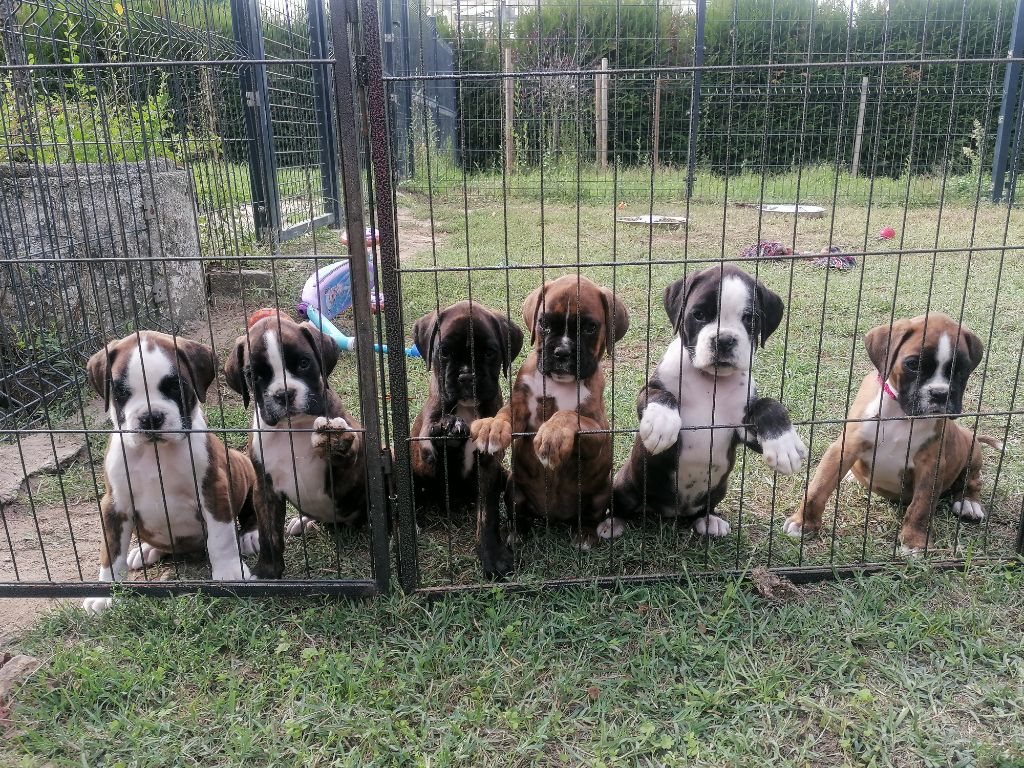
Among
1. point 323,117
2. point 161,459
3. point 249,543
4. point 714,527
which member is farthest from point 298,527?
point 323,117

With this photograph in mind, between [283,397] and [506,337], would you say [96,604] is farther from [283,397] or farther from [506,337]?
[506,337]

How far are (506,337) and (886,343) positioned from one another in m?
1.72

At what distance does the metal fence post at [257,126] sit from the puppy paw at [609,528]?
19.8 feet

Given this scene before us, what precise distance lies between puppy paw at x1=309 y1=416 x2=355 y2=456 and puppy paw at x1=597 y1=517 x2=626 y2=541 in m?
1.26

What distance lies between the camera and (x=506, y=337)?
361 centimetres

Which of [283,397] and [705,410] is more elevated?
[283,397]

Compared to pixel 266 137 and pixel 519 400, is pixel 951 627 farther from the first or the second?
pixel 266 137

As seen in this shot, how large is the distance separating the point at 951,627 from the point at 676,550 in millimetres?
1110

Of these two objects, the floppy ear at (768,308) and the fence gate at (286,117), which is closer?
the floppy ear at (768,308)

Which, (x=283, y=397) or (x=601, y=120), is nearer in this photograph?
(x=283, y=397)

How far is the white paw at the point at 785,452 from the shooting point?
10.4 feet

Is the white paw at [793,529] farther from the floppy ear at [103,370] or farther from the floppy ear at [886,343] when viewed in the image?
the floppy ear at [103,370]

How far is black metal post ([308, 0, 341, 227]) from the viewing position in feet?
35.0

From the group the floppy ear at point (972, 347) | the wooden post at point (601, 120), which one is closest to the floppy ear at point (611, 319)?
the floppy ear at point (972, 347)
